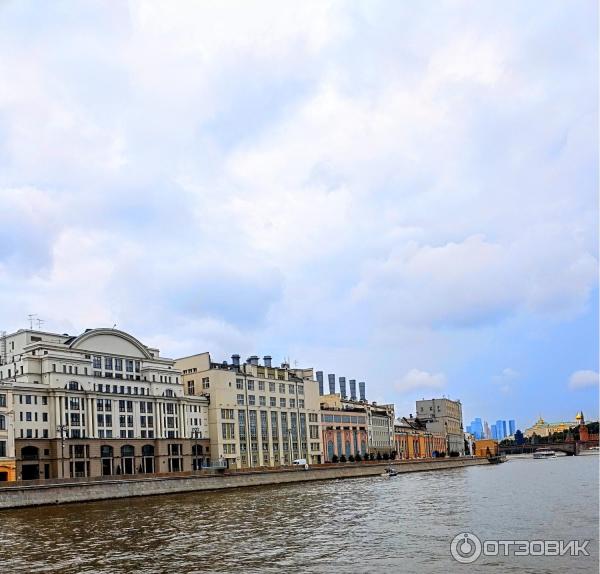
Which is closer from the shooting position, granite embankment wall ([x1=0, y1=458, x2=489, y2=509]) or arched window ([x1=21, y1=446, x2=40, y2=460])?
granite embankment wall ([x1=0, y1=458, x2=489, y2=509])

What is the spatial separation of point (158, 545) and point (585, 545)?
22.5 meters

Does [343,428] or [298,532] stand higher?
[343,428]

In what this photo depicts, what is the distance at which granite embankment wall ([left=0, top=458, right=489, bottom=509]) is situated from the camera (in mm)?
73062

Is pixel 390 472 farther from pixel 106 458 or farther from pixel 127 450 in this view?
pixel 106 458

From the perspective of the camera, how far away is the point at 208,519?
56.0m

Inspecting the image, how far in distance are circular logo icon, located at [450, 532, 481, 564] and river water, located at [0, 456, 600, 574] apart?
0.55 meters

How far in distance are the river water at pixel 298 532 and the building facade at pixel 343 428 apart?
81.2 meters

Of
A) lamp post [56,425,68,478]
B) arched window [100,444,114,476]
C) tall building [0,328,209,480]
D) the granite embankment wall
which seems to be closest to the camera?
the granite embankment wall

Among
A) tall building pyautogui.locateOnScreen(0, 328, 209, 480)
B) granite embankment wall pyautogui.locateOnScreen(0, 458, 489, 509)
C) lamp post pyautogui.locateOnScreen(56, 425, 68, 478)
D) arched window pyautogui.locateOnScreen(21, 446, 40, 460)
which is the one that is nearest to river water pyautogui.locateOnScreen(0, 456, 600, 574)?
granite embankment wall pyautogui.locateOnScreen(0, 458, 489, 509)

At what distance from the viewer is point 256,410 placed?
133 m

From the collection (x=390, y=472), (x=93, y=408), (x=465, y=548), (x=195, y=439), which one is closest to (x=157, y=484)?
(x=93, y=408)

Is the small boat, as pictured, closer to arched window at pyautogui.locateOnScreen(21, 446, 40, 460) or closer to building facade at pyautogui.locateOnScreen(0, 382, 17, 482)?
arched window at pyautogui.locateOnScreen(21, 446, 40, 460)

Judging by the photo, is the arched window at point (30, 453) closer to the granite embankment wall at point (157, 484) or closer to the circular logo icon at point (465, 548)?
the granite embankment wall at point (157, 484)

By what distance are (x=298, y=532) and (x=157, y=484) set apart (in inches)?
1850
